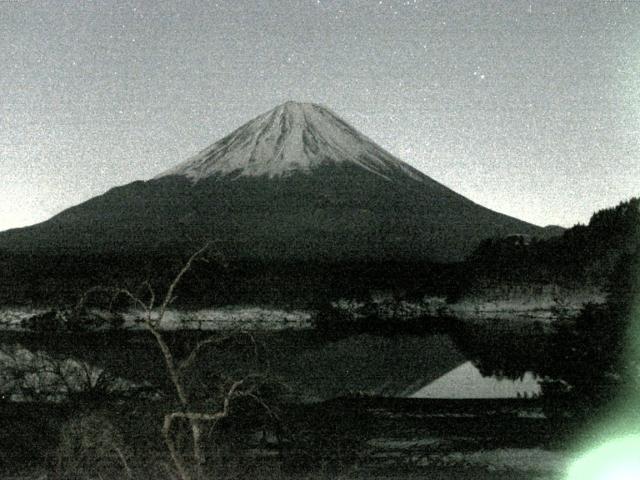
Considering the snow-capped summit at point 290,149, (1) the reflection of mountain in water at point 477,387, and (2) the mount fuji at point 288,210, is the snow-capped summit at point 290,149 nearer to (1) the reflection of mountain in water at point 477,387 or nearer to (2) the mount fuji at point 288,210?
(2) the mount fuji at point 288,210

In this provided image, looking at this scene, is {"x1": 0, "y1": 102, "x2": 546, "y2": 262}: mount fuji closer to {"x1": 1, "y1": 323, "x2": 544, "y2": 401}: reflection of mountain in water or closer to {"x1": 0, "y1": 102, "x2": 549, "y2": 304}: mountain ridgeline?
{"x1": 0, "y1": 102, "x2": 549, "y2": 304}: mountain ridgeline

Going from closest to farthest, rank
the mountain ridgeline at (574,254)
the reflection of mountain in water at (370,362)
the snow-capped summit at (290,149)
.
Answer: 1. the reflection of mountain in water at (370,362)
2. the mountain ridgeline at (574,254)
3. the snow-capped summit at (290,149)

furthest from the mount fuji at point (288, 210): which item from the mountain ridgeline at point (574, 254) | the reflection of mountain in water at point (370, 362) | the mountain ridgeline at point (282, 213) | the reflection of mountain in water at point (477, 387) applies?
the reflection of mountain in water at point (477, 387)

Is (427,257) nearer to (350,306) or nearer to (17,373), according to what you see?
(350,306)

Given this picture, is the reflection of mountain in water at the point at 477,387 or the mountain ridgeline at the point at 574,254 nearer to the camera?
the reflection of mountain in water at the point at 477,387

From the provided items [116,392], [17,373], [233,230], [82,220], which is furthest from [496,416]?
[82,220]

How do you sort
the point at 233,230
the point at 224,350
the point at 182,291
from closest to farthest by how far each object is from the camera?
1. the point at 224,350
2. the point at 182,291
3. the point at 233,230

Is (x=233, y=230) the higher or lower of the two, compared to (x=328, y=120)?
lower

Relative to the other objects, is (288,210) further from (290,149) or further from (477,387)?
(477,387)
